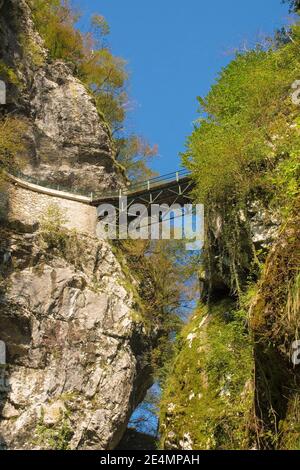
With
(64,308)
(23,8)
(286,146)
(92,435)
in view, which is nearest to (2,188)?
(64,308)

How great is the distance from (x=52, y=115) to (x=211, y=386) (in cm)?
1886

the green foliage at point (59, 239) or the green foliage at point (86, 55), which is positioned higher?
the green foliage at point (86, 55)

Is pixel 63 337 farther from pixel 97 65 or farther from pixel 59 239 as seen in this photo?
pixel 97 65

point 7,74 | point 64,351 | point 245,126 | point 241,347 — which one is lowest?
point 64,351

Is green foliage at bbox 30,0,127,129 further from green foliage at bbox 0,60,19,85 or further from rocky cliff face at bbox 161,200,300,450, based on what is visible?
rocky cliff face at bbox 161,200,300,450

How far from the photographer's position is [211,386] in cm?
899

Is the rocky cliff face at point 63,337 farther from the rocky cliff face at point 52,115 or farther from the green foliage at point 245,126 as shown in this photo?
the green foliage at point 245,126

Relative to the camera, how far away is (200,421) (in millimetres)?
8562

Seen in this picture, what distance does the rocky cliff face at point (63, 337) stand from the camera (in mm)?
17047

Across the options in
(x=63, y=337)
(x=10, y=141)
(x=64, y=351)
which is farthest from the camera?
(x=10, y=141)

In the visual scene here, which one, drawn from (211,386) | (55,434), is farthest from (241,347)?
(55,434)

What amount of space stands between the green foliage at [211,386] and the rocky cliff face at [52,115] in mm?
15307

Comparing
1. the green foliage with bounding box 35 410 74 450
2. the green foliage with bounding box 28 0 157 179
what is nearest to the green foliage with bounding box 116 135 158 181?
the green foliage with bounding box 28 0 157 179

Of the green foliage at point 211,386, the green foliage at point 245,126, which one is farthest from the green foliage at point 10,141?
the green foliage at point 211,386
